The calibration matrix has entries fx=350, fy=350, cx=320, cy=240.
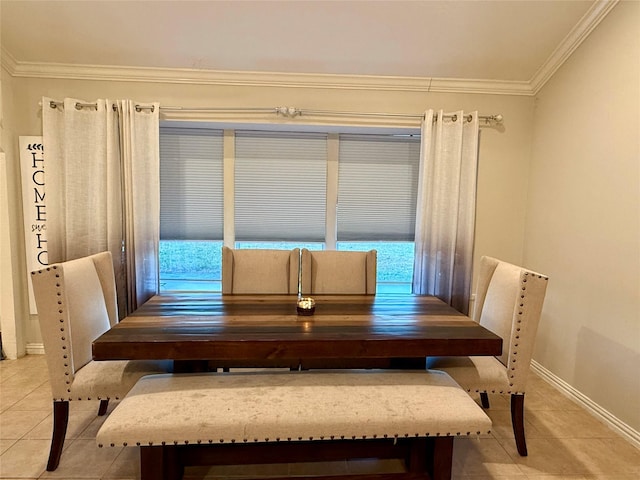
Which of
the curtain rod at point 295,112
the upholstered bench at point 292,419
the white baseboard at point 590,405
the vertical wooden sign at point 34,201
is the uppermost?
the curtain rod at point 295,112

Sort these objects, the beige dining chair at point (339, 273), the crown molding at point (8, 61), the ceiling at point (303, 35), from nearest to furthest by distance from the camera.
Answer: the ceiling at point (303, 35), the beige dining chair at point (339, 273), the crown molding at point (8, 61)

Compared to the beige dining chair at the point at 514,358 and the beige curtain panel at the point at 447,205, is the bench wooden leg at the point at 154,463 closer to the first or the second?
the beige dining chair at the point at 514,358

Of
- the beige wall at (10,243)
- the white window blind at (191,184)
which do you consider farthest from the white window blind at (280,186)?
the beige wall at (10,243)

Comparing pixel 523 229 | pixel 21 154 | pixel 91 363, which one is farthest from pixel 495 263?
pixel 21 154

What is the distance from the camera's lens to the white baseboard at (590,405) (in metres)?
1.99

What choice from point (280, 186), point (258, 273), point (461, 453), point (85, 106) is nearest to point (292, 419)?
point (461, 453)

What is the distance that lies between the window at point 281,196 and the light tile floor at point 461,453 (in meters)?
1.37

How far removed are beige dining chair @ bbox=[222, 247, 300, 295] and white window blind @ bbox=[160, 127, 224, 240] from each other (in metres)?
0.92

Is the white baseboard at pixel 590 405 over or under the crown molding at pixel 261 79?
under

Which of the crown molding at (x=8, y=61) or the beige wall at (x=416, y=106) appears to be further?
the beige wall at (x=416, y=106)

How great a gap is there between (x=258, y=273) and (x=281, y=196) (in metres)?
1.04

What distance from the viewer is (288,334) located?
4.99 ft

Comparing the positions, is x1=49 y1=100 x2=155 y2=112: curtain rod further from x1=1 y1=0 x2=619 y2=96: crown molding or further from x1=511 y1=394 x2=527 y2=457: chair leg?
x1=511 y1=394 x2=527 y2=457: chair leg

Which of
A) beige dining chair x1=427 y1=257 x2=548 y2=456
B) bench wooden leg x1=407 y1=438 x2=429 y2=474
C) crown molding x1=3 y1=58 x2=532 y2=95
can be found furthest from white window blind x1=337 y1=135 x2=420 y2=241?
bench wooden leg x1=407 y1=438 x2=429 y2=474
